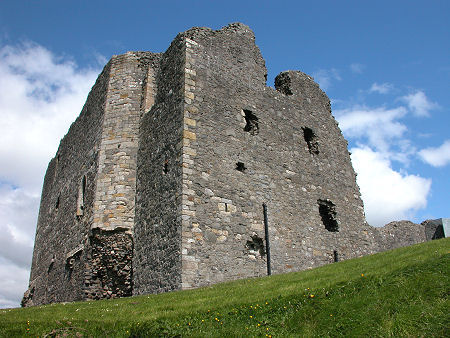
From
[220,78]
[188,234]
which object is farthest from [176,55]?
[188,234]

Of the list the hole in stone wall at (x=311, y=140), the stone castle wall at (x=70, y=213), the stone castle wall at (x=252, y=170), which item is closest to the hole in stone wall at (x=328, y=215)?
the stone castle wall at (x=252, y=170)

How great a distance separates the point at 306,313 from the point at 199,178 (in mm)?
6392

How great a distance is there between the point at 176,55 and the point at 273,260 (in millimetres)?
7983

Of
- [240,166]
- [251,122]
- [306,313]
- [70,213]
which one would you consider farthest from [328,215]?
[70,213]

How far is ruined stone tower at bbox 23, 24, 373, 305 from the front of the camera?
1262 centimetres

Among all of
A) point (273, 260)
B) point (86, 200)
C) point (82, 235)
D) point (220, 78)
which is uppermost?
point (220, 78)

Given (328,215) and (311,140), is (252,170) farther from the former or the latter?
(311,140)

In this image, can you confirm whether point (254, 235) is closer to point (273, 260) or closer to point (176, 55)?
point (273, 260)

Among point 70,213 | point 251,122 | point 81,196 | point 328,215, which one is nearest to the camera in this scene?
point 251,122

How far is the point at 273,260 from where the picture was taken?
1355 centimetres

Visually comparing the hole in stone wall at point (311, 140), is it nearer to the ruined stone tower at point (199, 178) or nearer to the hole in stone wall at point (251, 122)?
the ruined stone tower at point (199, 178)

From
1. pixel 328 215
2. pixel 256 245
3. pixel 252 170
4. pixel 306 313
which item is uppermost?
pixel 252 170

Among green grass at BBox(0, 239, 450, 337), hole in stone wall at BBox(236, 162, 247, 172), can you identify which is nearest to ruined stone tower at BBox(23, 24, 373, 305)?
hole in stone wall at BBox(236, 162, 247, 172)

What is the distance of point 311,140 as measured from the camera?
1783 cm
